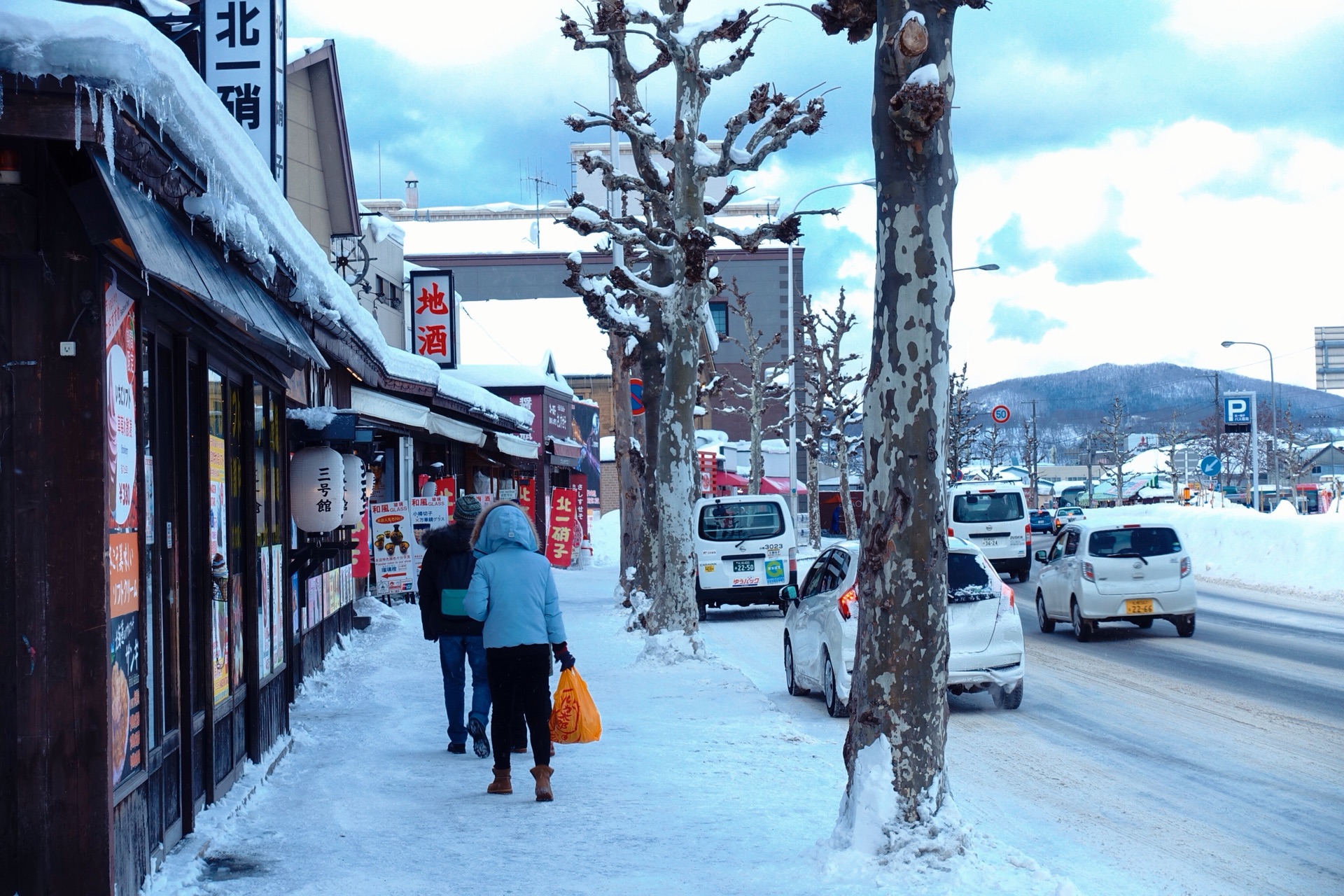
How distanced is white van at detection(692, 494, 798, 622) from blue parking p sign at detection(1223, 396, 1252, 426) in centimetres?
2785

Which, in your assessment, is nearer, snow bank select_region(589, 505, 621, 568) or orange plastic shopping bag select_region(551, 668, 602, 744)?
orange plastic shopping bag select_region(551, 668, 602, 744)

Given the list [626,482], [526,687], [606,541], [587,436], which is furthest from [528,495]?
[526,687]

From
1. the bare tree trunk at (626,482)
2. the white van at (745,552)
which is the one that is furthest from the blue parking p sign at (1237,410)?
the white van at (745,552)

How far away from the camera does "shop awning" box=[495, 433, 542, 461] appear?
82.9 ft

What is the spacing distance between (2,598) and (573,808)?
373cm

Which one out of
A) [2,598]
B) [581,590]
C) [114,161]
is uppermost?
[114,161]

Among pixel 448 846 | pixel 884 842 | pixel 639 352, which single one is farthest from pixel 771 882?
pixel 639 352

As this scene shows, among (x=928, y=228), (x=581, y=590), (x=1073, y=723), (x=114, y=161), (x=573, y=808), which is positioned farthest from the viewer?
(x=581, y=590)

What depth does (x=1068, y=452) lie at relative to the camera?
15200 centimetres

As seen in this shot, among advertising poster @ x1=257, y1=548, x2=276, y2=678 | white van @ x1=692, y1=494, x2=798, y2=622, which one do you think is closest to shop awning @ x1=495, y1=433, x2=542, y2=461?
white van @ x1=692, y1=494, x2=798, y2=622

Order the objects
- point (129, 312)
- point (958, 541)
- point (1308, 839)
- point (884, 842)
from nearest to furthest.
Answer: point (129, 312) → point (884, 842) → point (1308, 839) → point (958, 541)

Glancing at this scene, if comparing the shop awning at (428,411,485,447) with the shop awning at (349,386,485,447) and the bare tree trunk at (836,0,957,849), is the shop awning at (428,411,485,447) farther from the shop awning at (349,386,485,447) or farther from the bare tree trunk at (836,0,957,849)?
the bare tree trunk at (836,0,957,849)

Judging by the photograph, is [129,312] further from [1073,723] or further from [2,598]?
[1073,723]

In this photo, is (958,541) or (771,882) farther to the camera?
(958,541)
